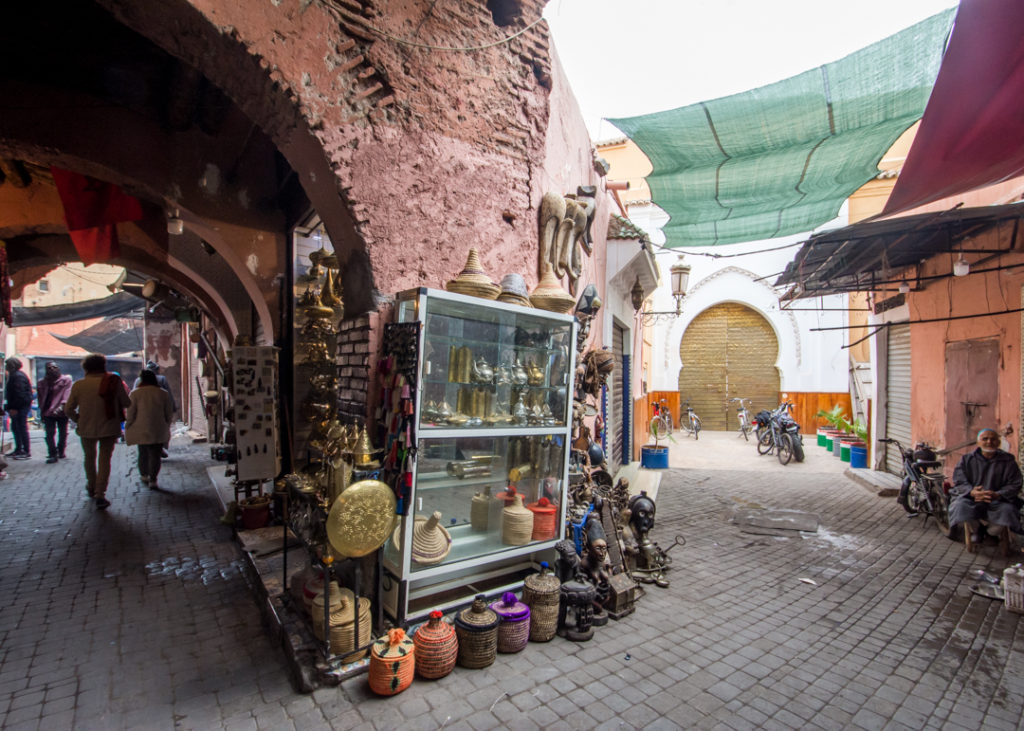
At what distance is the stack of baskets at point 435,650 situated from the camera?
116 inches

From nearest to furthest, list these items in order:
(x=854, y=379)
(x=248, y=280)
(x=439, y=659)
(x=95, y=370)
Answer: (x=439, y=659)
(x=248, y=280)
(x=95, y=370)
(x=854, y=379)

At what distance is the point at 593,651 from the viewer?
332 cm

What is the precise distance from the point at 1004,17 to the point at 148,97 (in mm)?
6559

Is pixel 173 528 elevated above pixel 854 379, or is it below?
below

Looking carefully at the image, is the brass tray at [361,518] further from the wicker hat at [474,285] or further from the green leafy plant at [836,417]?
the green leafy plant at [836,417]

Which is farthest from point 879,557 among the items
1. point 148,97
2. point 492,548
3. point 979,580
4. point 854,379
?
point 854,379

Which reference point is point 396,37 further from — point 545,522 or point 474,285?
point 545,522

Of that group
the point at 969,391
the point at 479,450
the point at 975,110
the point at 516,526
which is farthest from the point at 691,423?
the point at 516,526

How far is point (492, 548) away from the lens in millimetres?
3713

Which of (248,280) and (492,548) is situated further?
(248,280)

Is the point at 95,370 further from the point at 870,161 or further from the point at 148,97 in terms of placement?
the point at 870,161

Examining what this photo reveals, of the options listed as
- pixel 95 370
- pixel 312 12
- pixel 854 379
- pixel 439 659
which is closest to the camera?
pixel 439 659

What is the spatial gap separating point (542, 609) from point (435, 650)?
811 millimetres

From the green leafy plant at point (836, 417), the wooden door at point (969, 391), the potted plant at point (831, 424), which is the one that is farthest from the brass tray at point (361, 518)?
the green leafy plant at point (836, 417)
